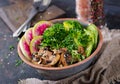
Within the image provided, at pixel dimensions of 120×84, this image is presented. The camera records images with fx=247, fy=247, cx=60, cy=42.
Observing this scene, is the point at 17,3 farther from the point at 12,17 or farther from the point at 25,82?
the point at 25,82

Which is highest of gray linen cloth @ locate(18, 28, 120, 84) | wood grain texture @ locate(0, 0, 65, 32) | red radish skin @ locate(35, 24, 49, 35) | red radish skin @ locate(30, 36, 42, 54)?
red radish skin @ locate(35, 24, 49, 35)

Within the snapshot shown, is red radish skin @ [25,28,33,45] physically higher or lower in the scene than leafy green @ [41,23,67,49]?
lower

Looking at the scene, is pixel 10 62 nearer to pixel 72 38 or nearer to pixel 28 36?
pixel 28 36

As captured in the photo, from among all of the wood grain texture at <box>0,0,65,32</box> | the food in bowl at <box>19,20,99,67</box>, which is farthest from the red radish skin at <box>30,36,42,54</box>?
the wood grain texture at <box>0,0,65,32</box>

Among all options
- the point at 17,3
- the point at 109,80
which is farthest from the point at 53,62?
the point at 17,3

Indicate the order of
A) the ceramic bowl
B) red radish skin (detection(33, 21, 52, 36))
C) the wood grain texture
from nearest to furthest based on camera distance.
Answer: the ceramic bowl, red radish skin (detection(33, 21, 52, 36)), the wood grain texture

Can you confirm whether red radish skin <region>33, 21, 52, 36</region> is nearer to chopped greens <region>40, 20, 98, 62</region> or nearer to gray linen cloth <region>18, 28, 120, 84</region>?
chopped greens <region>40, 20, 98, 62</region>

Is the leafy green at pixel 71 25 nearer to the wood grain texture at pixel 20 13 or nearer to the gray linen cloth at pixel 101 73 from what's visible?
the gray linen cloth at pixel 101 73
